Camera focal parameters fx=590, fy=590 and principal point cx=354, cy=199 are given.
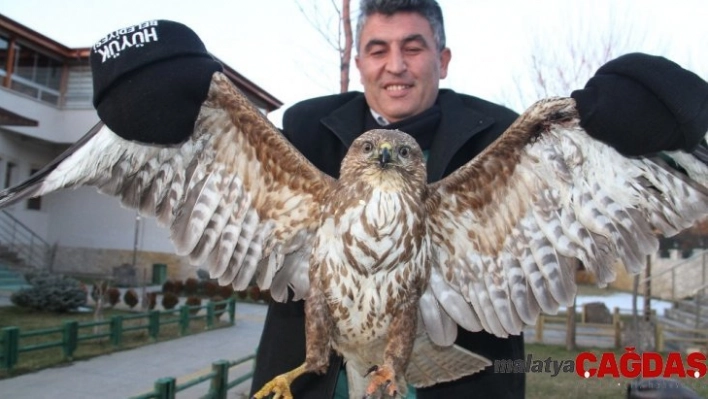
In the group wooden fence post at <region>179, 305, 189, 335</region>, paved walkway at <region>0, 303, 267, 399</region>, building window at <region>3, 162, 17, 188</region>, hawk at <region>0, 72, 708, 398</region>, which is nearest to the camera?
hawk at <region>0, 72, 708, 398</region>

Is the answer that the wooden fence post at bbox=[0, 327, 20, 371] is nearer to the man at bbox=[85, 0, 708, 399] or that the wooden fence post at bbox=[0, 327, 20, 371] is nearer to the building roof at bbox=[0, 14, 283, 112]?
the man at bbox=[85, 0, 708, 399]

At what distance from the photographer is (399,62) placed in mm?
2969

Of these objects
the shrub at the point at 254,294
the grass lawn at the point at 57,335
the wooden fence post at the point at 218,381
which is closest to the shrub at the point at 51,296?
the grass lawn at the point at 57,335

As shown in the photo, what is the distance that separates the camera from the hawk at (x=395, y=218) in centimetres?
253

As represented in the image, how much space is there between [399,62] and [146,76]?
1.26 m

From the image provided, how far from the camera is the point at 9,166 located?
920 inches

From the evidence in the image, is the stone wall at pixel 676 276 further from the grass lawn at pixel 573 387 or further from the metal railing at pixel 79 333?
the metal railing at pixel 79 333

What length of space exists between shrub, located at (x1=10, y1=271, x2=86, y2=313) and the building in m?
5.75

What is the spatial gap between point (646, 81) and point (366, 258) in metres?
1.30

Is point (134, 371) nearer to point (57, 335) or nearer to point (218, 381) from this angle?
point (218, 381)

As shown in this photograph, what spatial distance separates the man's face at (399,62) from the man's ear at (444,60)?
14 centimetres

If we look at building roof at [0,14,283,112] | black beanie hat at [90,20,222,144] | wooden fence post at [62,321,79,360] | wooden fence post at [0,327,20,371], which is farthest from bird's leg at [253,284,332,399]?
building roof at [0,14,283,112]

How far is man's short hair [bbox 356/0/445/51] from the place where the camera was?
2.97 metres

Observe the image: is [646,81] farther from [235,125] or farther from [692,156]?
[235,125]
